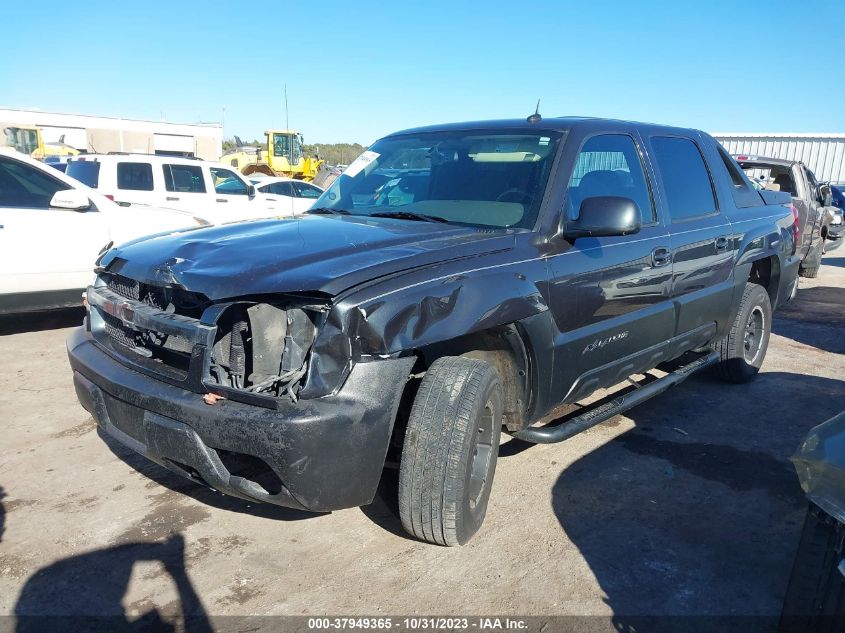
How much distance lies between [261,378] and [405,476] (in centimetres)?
69

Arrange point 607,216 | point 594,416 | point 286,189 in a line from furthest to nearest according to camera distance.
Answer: point 286,189 → point 594,416 → point 607,216

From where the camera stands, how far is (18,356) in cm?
583

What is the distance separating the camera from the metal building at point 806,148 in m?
25.5

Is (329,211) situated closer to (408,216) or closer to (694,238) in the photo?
(408,216)

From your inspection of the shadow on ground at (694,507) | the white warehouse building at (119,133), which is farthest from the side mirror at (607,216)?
the white warehouse building at (119,133)

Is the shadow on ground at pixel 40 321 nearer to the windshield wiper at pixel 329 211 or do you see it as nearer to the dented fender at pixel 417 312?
the windshield wiper at pixel 329 211

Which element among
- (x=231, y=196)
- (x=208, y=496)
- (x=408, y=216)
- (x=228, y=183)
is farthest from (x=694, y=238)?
(x=228, y=183)

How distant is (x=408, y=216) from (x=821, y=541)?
2.32 m

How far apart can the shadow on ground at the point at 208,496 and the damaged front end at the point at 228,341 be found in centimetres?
77

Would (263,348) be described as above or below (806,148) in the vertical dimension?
below

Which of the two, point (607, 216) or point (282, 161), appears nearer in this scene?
point (607, 216)

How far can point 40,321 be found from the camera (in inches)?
283

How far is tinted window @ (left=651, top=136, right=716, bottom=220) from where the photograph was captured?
167 inches

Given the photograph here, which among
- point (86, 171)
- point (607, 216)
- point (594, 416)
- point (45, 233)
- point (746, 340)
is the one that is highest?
point (607, 216)
